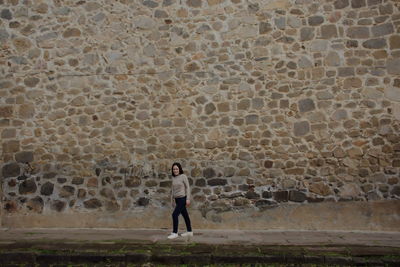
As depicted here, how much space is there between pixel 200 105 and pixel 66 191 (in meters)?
3.13

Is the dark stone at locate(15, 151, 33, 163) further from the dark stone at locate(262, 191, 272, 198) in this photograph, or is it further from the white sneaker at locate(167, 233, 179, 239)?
the dark stone at locate(262, 191, 272, 198)

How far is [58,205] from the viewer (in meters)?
7.24

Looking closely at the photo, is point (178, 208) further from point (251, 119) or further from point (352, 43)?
point (352, 43)

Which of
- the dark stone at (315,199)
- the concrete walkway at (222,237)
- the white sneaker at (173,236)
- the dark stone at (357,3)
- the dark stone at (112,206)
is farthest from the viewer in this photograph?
the dark stone at (112,206)

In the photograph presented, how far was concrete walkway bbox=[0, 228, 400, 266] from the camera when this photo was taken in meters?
5.18

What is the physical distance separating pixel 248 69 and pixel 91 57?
316 centimetres

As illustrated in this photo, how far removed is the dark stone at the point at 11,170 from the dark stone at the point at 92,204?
1556mm

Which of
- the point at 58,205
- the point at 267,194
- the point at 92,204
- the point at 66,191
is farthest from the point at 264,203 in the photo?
the point at 58,205

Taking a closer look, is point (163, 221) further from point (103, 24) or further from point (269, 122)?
point (103, 24)

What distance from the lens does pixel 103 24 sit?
7.46 m

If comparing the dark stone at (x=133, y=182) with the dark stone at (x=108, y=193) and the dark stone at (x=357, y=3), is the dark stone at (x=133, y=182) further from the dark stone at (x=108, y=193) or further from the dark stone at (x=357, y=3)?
the dark stone at (x=357, y=3)

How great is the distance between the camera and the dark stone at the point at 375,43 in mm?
6906

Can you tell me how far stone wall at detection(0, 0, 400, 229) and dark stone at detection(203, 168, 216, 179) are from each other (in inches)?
1.1

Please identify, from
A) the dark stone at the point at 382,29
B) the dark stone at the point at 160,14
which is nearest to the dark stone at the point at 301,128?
the dark stone at the point at 382,29
